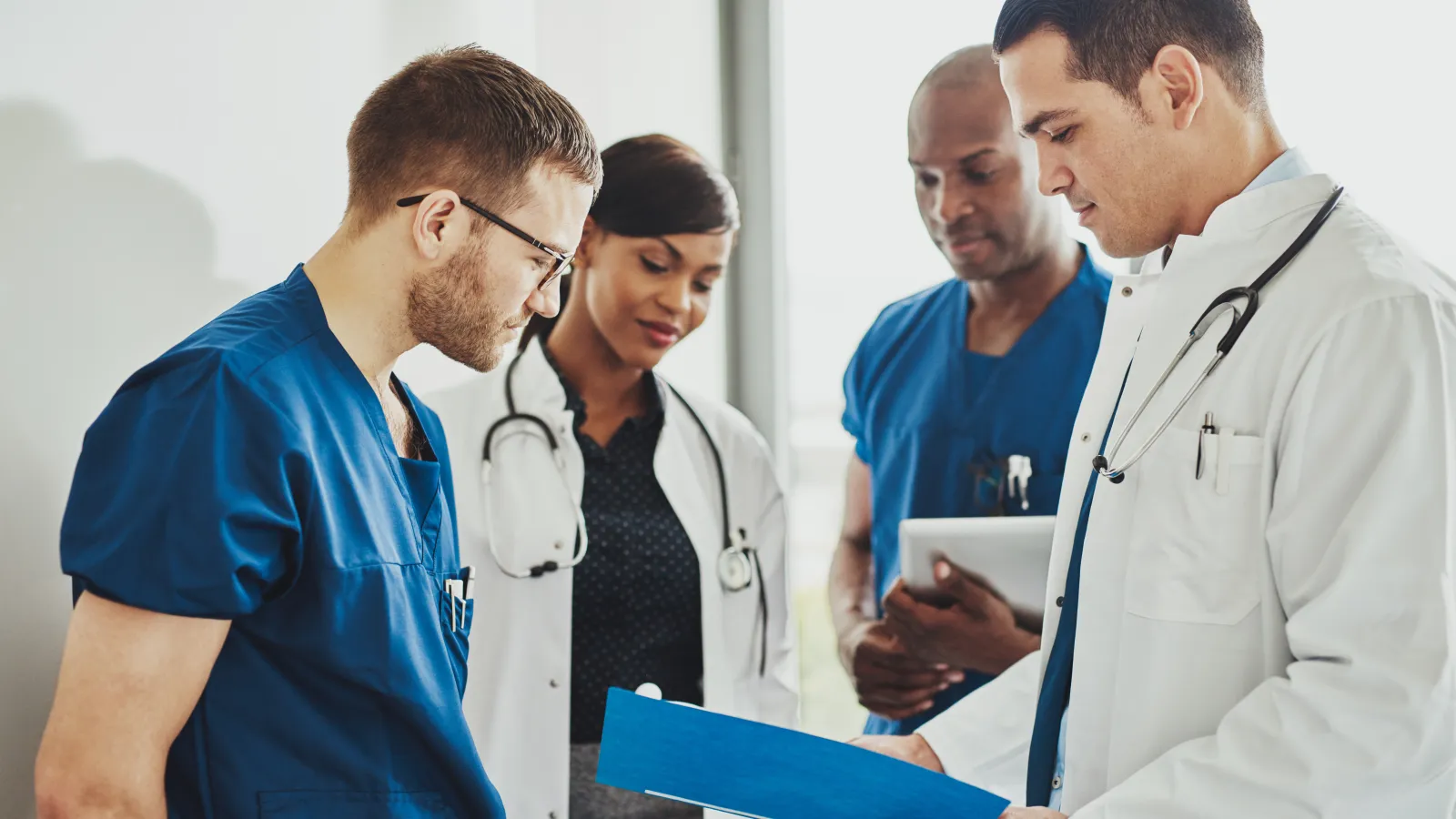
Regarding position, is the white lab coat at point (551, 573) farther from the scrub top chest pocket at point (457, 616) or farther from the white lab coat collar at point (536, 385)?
the scrub top chest pocket at point (457, 616)

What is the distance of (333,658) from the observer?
1.05 meters

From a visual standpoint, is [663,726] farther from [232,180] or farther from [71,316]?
[232,180]

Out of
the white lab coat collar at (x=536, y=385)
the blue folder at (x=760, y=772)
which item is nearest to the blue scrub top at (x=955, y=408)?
the white lab coat collar at (x=536, y=385)

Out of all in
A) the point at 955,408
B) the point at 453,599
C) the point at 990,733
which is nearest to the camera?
the point at 453,599

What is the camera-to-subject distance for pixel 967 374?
2.11 meters

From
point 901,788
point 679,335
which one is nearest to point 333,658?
point 901,788

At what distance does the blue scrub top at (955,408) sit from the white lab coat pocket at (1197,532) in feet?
2.52

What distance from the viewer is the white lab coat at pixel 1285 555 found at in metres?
1.00

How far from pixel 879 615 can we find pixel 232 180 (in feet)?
4.72

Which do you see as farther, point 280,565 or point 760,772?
point 760,772

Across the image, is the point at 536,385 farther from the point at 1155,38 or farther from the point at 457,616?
the point at 1155,38

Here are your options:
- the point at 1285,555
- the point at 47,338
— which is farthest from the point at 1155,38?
the point at 47,338

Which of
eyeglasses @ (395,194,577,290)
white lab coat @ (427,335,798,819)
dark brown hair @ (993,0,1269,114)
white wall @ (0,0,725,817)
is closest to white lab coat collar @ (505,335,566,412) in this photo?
white lab coat @ (427,335,798,819)

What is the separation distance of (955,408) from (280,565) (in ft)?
4.50
